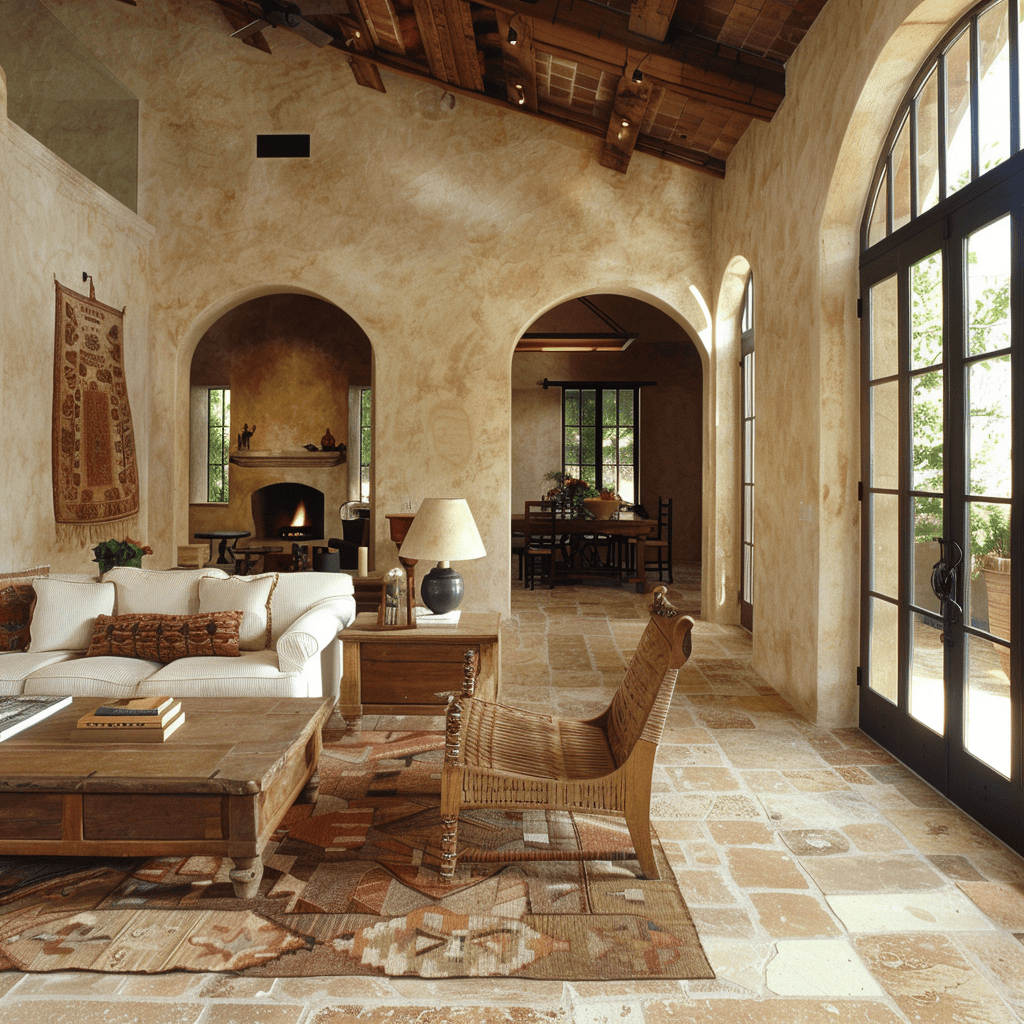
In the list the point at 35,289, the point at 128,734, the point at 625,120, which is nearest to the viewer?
the point at 128,734

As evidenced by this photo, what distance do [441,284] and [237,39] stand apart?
2992mm

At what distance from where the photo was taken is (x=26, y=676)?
3828 millimetres

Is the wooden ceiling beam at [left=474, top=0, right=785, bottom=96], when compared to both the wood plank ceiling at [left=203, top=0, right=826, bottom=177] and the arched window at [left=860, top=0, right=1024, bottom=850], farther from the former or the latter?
the arched window at [left=860, top=0, right=1024, bottom=850]

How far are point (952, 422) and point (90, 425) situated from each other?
6161mm

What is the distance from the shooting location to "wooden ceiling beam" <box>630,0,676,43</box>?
4.70m

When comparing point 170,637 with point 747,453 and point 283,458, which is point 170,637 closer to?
point 747,453

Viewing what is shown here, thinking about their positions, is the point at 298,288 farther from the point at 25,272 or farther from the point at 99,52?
the point at 99,52

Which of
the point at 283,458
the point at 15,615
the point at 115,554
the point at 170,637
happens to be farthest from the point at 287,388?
the point at 170,637

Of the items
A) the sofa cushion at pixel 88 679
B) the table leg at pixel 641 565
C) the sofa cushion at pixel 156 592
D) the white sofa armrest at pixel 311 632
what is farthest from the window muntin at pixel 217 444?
the sofa cushion at pixel 88 679

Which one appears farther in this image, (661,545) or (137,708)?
(661,545)

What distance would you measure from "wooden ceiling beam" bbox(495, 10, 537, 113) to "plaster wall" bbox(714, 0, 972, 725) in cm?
189

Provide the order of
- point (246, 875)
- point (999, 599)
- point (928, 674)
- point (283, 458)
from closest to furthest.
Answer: point (246, 875) < point (999, 599) < point (928, 674) < point (283, 458)

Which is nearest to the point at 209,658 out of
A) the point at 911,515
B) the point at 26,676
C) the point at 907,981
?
the point at 26,676

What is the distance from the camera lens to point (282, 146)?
746 cm
